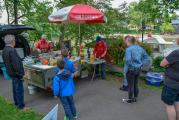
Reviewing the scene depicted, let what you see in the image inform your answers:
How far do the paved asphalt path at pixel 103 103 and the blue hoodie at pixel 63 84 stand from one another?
906mm

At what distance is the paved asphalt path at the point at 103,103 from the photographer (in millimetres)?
6230

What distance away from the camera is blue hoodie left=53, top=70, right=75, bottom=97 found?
539cm

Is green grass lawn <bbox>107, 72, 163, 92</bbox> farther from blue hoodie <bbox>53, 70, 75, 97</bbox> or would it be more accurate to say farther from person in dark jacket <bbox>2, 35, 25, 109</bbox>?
person in dark jacket <bbox>2, 35, 25, 109</bbox>

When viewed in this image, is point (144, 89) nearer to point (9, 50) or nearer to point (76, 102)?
point (76, 102)

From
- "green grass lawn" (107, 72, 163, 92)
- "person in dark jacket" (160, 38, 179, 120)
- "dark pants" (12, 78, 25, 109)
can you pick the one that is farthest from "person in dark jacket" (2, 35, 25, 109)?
"green grass lawn" (107, 72, 163, 92)

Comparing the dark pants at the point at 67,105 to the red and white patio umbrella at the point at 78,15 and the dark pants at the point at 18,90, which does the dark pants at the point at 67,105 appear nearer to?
the dark pants at the point at 18,90

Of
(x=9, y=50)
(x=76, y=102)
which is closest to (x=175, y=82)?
(x=76, y=102)

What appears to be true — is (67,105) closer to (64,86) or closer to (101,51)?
(64,86)

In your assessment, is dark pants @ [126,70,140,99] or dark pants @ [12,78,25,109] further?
dark pants @ [126,70,140,99]

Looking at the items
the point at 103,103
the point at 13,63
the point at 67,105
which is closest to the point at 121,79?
the point at 103,103

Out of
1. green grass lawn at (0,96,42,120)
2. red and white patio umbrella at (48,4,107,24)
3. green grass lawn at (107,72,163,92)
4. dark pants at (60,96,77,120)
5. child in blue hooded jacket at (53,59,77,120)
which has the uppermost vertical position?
red and white patio umbrella at (48,4,107,24)

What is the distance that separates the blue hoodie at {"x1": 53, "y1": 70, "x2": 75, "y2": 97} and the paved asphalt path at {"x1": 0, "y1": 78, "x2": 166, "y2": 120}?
91cm

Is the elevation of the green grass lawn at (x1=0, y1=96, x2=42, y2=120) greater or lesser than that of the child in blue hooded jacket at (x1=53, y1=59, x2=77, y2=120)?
lesser

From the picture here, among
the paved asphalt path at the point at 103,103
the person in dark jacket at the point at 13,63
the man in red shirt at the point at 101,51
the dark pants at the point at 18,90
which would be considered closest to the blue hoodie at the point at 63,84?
the paved asphalt path at the point at 103,103
